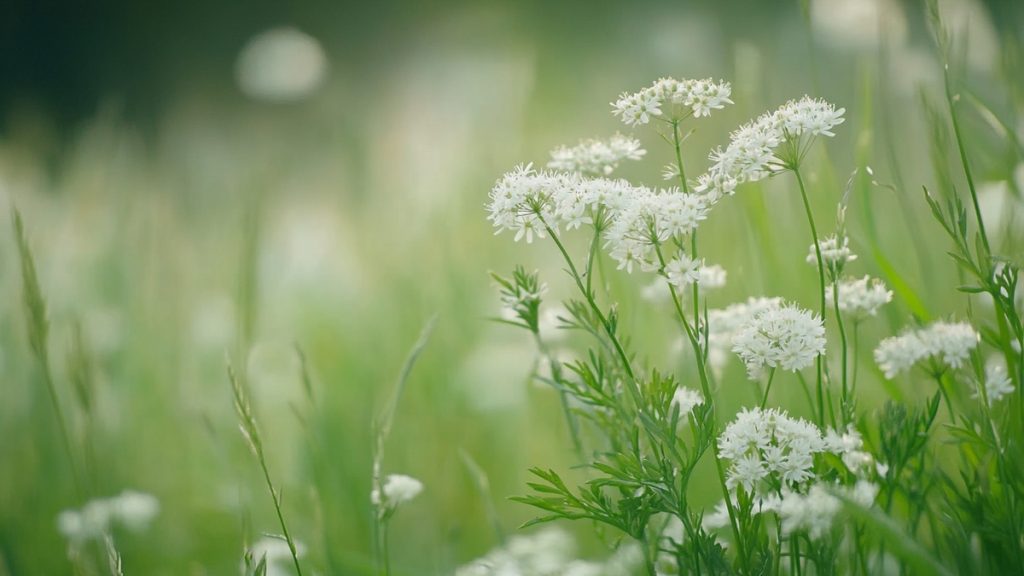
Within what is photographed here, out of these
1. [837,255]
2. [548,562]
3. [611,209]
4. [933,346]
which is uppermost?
[611,209]

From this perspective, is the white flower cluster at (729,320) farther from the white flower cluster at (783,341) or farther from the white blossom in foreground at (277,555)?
the white blossom in foreground at (277,555)

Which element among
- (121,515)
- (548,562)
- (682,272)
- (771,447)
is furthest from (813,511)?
(121,515)

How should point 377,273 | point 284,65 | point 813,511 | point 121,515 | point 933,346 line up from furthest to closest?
point 284,65 < point 377,273 < point 121,515 < point 933,346 < point 813,511

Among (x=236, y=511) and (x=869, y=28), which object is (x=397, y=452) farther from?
(x=869, y=28)

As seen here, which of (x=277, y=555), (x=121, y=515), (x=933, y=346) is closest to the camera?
(x=933, y=346)

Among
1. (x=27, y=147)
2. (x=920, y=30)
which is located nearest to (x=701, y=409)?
(x=27, y=147)

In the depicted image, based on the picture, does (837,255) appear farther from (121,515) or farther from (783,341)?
(121,515)
